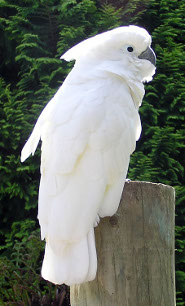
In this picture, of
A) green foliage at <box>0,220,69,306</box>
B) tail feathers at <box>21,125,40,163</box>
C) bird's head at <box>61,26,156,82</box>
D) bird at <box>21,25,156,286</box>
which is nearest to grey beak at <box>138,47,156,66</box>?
bird's head at <box>61,26,156,82</box>

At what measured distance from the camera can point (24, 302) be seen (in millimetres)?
3129

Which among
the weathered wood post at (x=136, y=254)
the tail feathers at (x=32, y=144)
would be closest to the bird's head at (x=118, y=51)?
the tail feathers at (x=32, y=144)

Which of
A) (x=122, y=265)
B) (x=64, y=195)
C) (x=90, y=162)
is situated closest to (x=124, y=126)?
(x=90, y=162)

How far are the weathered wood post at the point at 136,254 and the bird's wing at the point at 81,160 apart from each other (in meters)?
0.09

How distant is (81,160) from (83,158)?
0.01m

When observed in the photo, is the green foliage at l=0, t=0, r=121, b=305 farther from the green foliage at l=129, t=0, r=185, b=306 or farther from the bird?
the bird

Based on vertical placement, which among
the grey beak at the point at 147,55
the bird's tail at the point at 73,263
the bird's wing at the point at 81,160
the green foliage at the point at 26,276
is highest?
the grey beak at the point at 147,55

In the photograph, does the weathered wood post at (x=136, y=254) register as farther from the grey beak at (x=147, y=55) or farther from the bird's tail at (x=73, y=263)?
the grey beak at (x=147, y=55)

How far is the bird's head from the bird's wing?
0.24m

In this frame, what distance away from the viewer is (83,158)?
7.01 feet

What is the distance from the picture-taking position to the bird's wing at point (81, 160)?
207 centimetres

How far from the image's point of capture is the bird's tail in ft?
6.43

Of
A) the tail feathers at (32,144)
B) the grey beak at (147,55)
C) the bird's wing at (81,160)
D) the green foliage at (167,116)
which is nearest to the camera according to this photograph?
the bird's wing at (81,160)

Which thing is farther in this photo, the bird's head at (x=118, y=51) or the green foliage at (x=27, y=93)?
the green foliage at (x=27, y=93)
